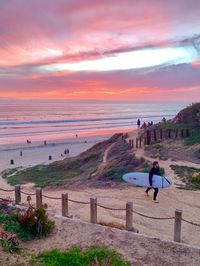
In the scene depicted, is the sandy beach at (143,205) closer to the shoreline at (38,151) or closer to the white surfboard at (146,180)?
the white surfboard at (146,180)

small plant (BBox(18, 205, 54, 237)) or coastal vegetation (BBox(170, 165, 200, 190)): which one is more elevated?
small plant (BBox(18, 205, 54, 237))

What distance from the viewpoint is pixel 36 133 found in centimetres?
5159

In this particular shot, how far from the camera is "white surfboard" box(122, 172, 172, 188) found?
13.9 meters

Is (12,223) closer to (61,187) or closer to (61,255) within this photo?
(61,255)

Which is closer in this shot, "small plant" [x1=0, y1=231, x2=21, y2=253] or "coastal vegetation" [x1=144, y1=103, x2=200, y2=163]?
"small plant" [x1=0, y1=231, x2=21, y2=253]

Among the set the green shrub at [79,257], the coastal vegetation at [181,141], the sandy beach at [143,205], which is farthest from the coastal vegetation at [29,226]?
the coastal vegetation at [181,141]

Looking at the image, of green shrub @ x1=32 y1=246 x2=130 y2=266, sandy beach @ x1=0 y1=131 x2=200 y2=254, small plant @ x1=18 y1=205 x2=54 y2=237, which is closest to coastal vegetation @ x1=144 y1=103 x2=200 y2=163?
sandy beach @ x1=0 y1=131 x2=200 y2=254

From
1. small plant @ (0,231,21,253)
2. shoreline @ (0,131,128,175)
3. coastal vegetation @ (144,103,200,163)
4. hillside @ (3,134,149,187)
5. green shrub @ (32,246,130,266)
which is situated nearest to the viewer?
green shrub @ (32,246,130,266)

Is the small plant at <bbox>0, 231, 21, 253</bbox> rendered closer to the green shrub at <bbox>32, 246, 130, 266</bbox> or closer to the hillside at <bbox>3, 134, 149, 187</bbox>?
the green shrub at <bbox>32, 246, 130, 266</bbox>

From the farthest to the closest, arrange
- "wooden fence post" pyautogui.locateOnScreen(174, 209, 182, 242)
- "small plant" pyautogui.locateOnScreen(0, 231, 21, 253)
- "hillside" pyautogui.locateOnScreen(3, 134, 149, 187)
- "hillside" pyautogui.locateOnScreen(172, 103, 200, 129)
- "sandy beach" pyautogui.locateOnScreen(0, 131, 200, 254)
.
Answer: "hillside" pyautogui.locateOnScreen(172, 103, 200, 129) → "hillside" pyautogui.locateOnScreen(3, 134, 149, 187) → "sandy beach" pyautogui.locateOnScreen(0, 131, 200, 254) → "wooden fence post" pyautogui.locateOnScreen(174, 209, 182, 242) → "small plant" pyautogui.locateOnScreen(0, 231, 21, 253)

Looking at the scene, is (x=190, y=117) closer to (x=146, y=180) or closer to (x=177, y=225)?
(x=146, y=180)

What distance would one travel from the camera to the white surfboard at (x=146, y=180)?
13.9 meters

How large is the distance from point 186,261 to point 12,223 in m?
4.87

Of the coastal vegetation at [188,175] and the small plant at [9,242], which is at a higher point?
the small plant at [9,242]
